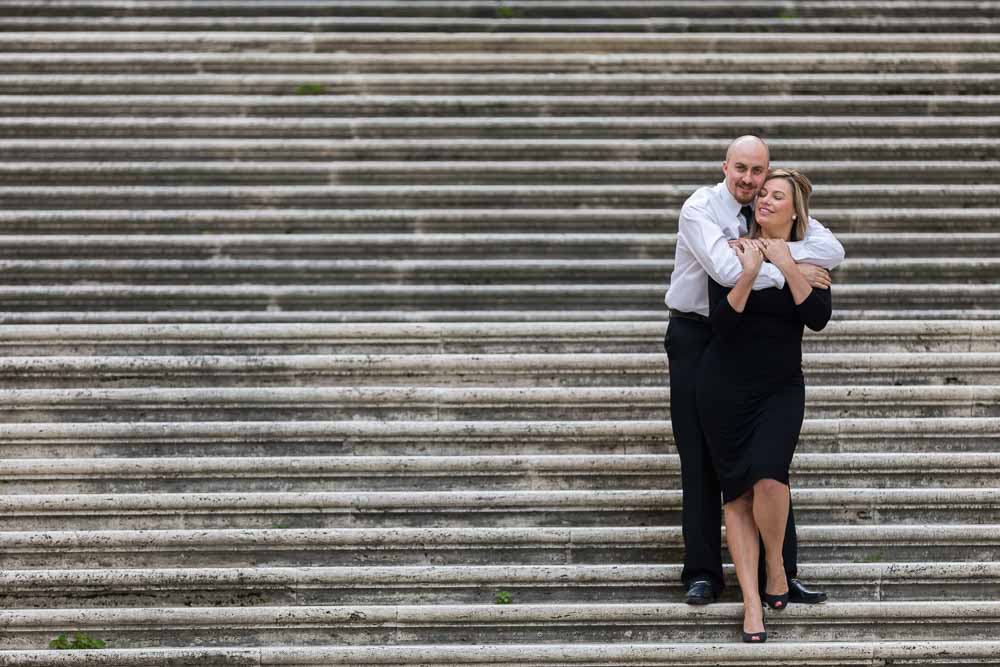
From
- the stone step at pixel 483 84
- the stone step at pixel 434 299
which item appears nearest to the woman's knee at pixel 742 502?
the stone step at pixel 434 299

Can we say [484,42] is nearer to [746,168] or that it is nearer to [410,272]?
[410,272]

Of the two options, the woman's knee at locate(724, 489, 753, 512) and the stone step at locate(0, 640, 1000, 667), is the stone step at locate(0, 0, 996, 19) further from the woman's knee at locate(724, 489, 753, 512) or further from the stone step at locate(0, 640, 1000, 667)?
the stone step at locate(0, 640, 1000, 667)

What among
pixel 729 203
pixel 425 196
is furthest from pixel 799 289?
pixel 425 196

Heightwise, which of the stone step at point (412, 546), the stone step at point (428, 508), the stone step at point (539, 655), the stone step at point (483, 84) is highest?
the stone step at point (483, 84)

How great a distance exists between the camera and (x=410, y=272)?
21.0ft

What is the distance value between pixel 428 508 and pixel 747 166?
6.68 feet

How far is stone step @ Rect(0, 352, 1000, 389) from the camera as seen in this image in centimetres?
571

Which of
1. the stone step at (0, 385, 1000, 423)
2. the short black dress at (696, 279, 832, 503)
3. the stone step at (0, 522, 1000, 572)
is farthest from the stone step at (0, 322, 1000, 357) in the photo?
the short black dress at (696, 279, 832, 503)

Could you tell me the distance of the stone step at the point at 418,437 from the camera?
5434 millimetres

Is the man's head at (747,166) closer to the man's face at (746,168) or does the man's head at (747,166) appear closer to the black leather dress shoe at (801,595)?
the man's face at (746,168)

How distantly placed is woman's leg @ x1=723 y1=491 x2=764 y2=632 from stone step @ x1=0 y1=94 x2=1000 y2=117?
3304 mm

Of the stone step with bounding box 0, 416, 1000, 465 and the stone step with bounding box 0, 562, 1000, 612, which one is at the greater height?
the stone step with bounding box 0, 416, 1000, 465

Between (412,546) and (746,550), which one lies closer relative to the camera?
(746,550)

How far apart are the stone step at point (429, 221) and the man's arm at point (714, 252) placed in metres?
2.00
